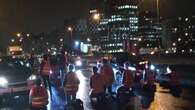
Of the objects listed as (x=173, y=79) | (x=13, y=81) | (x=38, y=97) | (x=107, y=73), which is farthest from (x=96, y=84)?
(x=173, y=79)

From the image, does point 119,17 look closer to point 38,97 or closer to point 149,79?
point 149,79

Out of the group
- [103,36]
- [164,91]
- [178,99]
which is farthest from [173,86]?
[103,36]

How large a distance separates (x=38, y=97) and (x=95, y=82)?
131 inches

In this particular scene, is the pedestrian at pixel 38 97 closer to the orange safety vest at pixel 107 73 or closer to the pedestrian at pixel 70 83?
the pedestrian at pixel 70 83

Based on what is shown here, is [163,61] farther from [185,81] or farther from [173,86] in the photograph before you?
[173,86]

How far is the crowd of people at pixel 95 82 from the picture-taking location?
1212 centimetres

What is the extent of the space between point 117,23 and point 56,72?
14105 cm

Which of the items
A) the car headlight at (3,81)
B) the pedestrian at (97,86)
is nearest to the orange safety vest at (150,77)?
the pedestrian at (97,86)

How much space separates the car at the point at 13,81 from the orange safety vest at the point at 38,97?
4806 mm

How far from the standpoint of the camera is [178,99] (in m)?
18.0

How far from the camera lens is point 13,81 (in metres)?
17.0

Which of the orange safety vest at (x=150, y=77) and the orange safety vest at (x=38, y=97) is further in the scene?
the orange safety vest at (x=150, y=77)

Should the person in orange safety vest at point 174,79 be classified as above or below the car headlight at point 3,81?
below

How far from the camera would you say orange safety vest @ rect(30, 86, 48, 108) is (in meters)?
12.0
